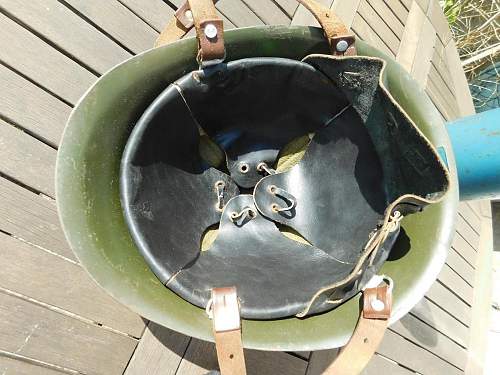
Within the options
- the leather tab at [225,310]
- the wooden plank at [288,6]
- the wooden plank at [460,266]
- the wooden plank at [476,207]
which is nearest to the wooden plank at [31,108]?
the leather tab at [225,310]

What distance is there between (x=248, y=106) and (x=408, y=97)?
26 centimetres

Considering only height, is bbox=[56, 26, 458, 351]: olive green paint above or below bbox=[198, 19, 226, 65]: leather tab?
below

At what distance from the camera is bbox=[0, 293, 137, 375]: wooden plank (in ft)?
2.50

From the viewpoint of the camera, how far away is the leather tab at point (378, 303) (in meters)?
0.59

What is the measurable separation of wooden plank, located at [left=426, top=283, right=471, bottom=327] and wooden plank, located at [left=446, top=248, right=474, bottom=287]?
69 mm

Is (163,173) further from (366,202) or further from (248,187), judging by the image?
(366,202)

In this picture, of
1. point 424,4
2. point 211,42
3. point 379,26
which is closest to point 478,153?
point 211,42

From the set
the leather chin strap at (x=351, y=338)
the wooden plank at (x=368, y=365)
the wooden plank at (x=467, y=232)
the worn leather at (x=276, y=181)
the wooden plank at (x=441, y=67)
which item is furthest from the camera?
the wooden plank at (x=441, y=67)

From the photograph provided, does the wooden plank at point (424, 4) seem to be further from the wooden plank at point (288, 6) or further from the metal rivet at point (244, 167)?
the metal rivet at point (244, 167)

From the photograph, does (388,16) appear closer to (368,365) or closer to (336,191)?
(336,191)

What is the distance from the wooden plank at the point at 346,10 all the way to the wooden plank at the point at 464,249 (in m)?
0.67

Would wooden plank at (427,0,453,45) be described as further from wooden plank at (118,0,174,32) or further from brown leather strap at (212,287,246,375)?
brown leather strap at (212,287,246,375)

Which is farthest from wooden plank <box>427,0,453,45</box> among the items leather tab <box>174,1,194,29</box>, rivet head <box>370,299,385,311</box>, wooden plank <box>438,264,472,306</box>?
rivet head <box>370,299,385,311</box>

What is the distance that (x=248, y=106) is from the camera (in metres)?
0.79
